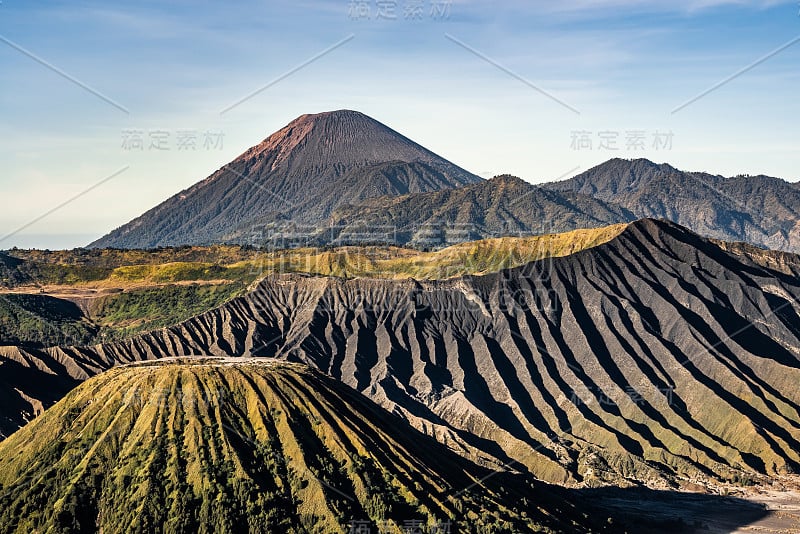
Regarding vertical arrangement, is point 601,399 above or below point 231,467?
below

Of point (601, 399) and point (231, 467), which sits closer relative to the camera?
point (231, 467)

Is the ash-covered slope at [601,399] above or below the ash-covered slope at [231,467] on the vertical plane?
below

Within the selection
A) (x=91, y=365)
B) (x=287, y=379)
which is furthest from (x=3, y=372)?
(x=287, y=379)

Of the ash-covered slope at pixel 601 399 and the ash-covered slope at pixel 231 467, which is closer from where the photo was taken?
the ash-covered slope at pixel 231 467

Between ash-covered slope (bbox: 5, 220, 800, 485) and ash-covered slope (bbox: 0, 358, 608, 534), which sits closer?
ash-covered slope (bbox: 0, 358, 608, 534)

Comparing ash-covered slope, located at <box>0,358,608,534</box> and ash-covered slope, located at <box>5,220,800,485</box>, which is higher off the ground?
ash-covered slope, located at <box>0,358,608,534</box>

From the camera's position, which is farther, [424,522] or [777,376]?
[777,376]

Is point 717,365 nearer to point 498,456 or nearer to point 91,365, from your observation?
point 498,456

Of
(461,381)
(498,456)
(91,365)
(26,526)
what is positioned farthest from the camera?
(461,381)
